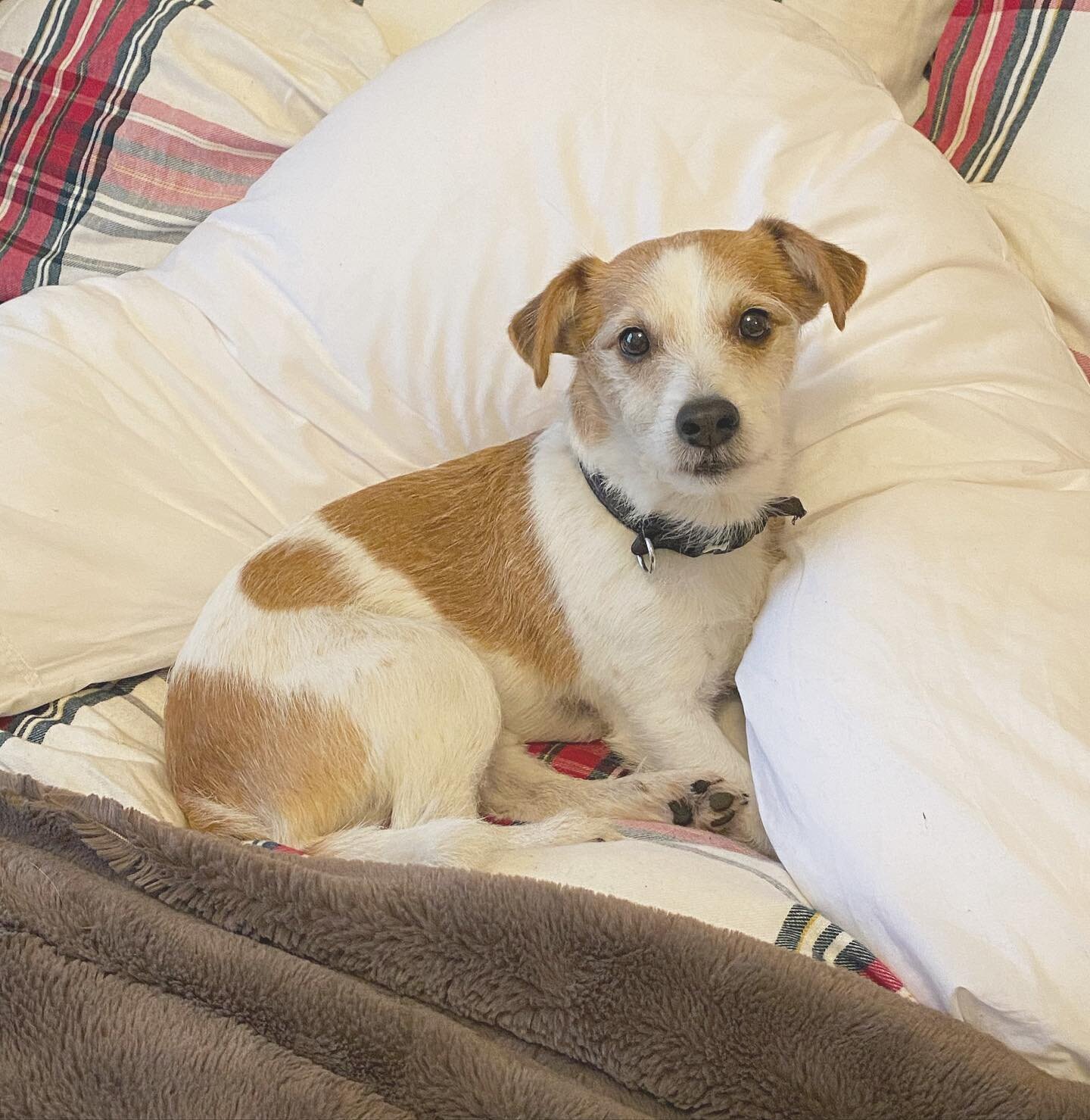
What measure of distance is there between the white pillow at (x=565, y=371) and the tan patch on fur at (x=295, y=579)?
0.80 ft

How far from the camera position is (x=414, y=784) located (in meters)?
1.68

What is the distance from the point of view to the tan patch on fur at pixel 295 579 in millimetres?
1766

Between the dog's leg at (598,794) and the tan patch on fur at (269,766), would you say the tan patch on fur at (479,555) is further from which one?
the tan patch on fur at (269,766)

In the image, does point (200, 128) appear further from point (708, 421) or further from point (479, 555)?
point (708, 421)

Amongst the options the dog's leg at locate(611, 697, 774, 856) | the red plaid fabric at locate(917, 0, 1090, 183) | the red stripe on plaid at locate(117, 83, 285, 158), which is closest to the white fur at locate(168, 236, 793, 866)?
the dog's leg at locate(611, 697, 774, 856)

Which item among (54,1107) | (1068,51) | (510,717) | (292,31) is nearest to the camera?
(54,1107)

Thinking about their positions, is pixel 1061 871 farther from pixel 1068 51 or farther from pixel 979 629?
pixel 1068 51

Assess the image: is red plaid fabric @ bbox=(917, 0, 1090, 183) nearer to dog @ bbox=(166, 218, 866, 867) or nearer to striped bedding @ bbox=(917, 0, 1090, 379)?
striped bedding @ bbox=(917, 0, 1090, 379)

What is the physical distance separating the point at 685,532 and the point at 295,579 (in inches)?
25.7

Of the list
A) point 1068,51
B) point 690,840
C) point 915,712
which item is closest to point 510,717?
point 690,840

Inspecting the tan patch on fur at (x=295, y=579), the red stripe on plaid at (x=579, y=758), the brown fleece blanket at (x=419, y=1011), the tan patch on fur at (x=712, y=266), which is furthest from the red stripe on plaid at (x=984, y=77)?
the brown fleece blanket at (x=419, y=1011)

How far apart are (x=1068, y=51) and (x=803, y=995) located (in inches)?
73.2

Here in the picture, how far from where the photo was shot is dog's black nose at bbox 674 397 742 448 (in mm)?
1505

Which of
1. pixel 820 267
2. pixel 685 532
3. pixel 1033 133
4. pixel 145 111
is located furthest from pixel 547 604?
pixel 145 111
